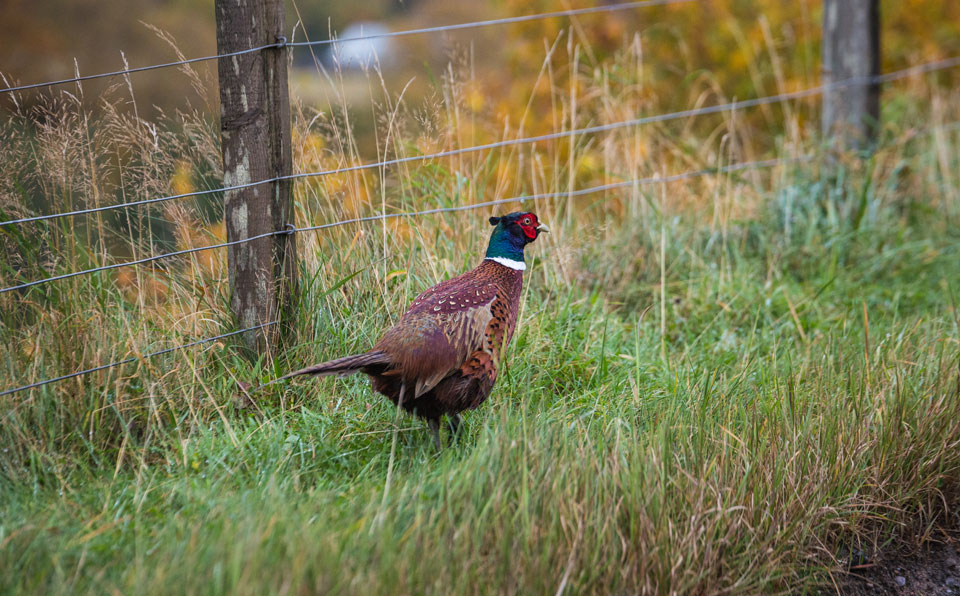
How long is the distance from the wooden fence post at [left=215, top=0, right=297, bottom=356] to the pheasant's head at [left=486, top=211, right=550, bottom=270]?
A: 0.81 meters

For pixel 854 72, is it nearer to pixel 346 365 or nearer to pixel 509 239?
pixel 509 239

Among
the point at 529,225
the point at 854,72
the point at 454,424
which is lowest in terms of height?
the point at 454,424

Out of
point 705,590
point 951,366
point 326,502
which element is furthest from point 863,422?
point 326,502

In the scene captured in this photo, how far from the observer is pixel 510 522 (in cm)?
221

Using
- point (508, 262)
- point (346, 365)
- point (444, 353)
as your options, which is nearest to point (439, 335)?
point (444, 353)

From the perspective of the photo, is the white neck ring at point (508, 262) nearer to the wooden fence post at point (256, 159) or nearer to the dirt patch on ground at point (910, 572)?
the wooden fence post at point (256, 159)

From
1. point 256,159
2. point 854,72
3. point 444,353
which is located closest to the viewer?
point 444,353

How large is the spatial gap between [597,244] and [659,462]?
7.37 feet

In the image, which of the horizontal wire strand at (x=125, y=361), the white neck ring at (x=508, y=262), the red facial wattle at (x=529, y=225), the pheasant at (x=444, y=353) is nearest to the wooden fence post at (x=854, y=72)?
the red facial wattle at (x=529, y=225)

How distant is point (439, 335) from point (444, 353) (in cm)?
6

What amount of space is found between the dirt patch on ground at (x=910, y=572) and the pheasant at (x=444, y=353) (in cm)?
134

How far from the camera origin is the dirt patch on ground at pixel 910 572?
8.56 ft

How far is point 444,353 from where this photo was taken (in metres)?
2.67

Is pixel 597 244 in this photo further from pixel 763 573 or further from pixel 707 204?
pixel 763 573
